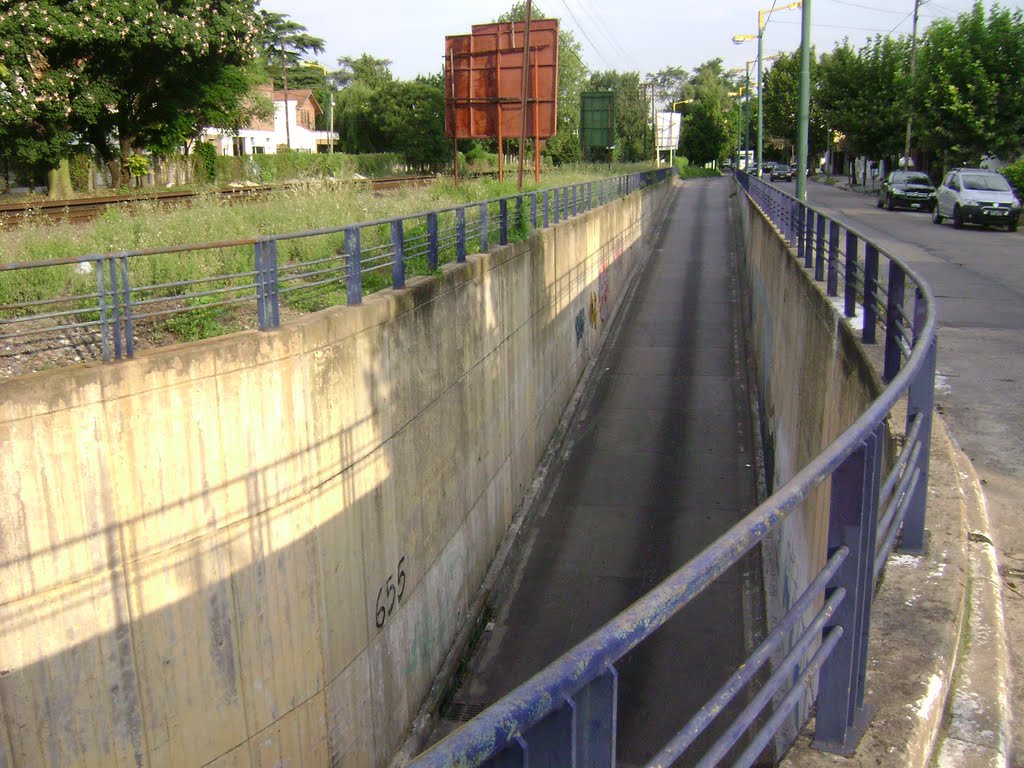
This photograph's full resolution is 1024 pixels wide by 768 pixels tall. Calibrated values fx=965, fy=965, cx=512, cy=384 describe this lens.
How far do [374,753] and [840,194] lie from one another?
189ft

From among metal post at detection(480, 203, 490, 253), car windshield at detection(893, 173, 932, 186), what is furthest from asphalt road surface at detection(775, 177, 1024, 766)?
car windshield at detection(893, 173, 932, 186)

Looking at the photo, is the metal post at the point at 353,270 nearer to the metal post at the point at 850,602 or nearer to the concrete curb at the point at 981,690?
the concrete curb at the point at 981,690

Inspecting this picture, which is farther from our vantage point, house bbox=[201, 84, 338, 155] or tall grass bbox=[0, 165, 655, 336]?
house bbox=[201, 84, 338, 155]

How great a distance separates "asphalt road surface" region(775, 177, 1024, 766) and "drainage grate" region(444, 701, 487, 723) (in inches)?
269

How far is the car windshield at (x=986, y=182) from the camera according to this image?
33.7m

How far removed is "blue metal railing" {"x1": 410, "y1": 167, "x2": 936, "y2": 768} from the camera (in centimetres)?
167

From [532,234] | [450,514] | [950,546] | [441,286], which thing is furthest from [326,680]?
[532,234]

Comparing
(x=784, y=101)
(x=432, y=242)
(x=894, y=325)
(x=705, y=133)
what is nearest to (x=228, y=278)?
(x=432, y=242)

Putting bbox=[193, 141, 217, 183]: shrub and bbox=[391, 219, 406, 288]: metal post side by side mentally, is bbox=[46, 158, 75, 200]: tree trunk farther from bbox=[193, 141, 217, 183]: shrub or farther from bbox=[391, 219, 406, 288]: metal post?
bbox=[391, 219, 406, 288]: metal post

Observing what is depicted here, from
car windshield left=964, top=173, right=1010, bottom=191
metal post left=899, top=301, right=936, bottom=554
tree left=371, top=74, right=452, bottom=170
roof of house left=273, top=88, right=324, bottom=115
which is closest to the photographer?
metal post left=899, top=301, right=936, bottom=554

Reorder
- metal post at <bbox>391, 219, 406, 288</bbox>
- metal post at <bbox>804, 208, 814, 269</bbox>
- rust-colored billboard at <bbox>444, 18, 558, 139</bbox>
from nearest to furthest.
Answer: metal post at <bbox>391, 219, 406, 288</bbox>, metal post at <bbox>804, 208, 814, 269</bbox>, rust-colored billboard at <bbox>444, 18, 558, 139</bbox>

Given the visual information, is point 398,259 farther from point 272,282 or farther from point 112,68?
point 112,68

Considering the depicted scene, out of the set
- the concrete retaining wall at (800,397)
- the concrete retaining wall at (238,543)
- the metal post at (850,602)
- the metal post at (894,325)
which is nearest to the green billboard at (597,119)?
the concrete retaining wall at (800,397)

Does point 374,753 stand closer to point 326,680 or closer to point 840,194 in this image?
point 326,680
